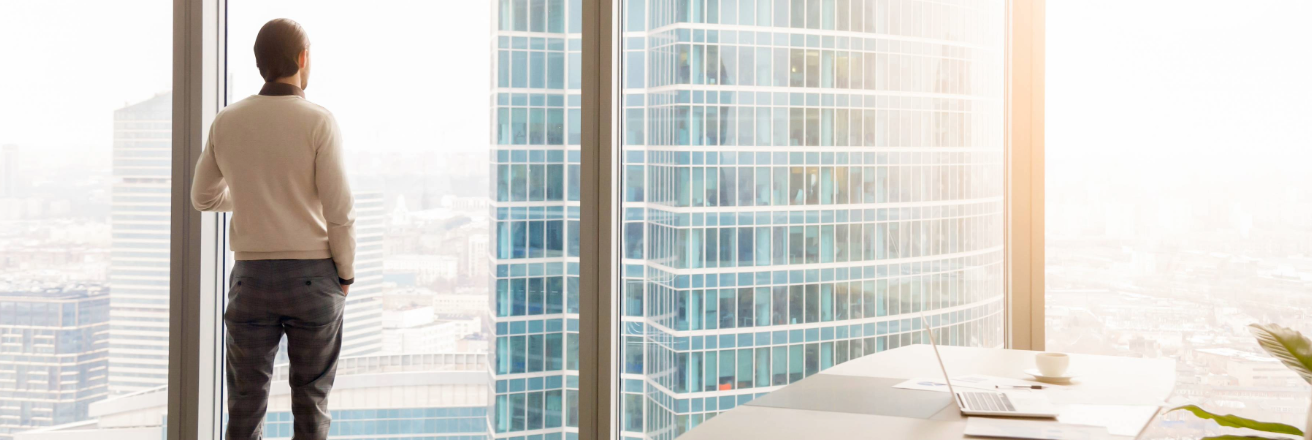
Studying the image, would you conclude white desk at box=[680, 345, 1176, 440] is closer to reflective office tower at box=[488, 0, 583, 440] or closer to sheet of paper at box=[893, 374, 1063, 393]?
sheet of paper at box=[893, 374, 1063, 393]

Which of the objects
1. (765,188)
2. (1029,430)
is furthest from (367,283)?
(1029,430)

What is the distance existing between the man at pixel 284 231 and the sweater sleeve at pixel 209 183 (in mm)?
36

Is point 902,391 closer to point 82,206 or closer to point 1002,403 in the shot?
point 1002,403

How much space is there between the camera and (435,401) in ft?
9.35

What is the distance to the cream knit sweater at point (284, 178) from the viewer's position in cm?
213

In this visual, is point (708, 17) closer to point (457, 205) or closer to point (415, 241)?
point (457, 205)

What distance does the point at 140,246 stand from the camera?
9.50ft

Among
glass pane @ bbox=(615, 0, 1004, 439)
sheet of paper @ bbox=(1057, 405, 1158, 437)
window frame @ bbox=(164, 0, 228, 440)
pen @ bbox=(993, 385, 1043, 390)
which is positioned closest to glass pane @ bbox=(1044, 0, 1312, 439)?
glass pane @ bbox=(615, 0, 1004, 439)

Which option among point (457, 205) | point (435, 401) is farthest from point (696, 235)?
point (435, 401)

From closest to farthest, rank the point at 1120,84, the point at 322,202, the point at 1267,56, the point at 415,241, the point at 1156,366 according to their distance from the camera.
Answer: the point at 1156,366 → the point at 322,202 → the point at 1267,56 → the point at 1120,84 → the point at 415,241

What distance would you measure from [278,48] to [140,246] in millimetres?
1177

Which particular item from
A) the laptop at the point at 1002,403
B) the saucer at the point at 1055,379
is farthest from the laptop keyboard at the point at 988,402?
the saucer at the point at 1055,379

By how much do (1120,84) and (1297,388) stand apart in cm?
98

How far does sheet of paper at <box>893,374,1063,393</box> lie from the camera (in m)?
1.71
